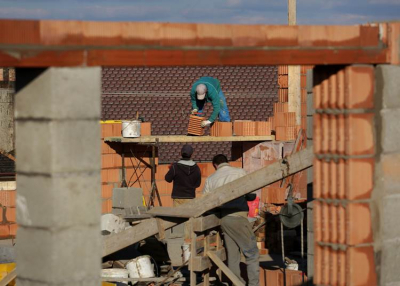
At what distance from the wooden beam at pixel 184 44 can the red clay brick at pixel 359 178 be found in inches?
32.1

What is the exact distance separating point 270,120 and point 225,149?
7600mm

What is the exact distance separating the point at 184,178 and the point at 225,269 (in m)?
3.67

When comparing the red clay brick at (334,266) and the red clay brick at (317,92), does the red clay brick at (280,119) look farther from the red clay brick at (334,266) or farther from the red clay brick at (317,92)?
the red clay brick at (334,266)

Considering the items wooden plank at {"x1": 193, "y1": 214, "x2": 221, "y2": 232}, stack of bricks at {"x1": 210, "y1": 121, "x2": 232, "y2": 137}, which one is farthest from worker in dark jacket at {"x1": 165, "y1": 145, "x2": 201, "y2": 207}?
stack of bricks at {"x1": 210, "y1": 121, "x2": 232, "y2": 137}

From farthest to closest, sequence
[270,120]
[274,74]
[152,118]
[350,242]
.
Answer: [274,74] < [152,118] < [270,120] < [350,242]

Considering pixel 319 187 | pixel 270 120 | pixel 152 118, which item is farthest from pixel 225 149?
pixel 319 187

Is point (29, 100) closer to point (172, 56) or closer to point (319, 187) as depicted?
point (172, 56)

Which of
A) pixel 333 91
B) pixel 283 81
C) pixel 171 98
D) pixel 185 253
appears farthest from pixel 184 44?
pixel 171 98

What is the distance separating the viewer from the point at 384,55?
768 centimetres

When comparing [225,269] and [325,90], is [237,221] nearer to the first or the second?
[225,269]

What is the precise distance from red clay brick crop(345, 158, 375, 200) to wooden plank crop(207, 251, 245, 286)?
2.96 metres

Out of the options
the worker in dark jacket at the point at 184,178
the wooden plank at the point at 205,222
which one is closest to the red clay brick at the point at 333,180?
the wooden plank at the point at 205,222

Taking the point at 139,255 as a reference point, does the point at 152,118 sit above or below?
above

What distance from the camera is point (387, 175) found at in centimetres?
784
